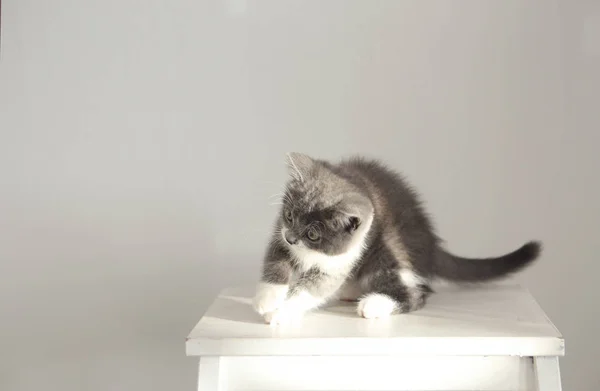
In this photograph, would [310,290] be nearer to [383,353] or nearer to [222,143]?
[383,353]

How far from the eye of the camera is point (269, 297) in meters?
1.09

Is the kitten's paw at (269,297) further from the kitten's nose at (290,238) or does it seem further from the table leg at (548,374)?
the table leg at (548,374)

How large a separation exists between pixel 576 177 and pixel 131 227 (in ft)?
3.40

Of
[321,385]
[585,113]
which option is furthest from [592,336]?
[321,385]

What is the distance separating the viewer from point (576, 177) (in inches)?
60.1

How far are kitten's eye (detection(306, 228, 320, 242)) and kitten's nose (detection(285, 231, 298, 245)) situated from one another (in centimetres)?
2

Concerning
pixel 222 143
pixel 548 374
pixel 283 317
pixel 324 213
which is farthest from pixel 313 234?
pixel 222 143

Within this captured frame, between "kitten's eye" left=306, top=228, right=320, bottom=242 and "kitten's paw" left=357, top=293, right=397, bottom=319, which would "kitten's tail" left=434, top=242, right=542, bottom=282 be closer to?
"kitten's paw" left=357, top=293, right=397, bottom=319

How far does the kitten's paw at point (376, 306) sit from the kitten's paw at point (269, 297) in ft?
0.43

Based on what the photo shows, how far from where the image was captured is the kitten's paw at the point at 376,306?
3.53 ft

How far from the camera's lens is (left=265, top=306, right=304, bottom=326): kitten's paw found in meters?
1.05

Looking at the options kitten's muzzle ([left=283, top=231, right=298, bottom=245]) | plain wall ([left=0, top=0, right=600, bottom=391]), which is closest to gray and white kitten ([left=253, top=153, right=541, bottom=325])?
kitten's muzzle ([left=283, top=231, right=298, bottom=245])

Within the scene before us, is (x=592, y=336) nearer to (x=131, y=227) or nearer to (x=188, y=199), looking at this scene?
(x=188, y=199)

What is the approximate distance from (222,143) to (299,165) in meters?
0.49
